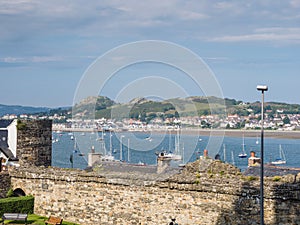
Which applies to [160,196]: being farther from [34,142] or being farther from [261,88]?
[34,142]

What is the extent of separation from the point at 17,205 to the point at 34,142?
3.43 m

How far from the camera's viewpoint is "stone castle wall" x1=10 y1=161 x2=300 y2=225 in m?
17.2

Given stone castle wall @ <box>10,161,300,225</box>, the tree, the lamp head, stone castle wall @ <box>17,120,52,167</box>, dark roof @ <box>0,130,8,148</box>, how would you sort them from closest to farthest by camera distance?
the lamp head
stone castle wall @ <box>10,161,300,225</box>
stone castle wall @ <box>17,120,52,167</box>
dark roof @ <box>0,130,8,148</box>
the tree

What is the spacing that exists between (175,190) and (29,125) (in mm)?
8492

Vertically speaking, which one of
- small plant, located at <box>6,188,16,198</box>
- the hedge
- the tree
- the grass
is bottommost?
the grass

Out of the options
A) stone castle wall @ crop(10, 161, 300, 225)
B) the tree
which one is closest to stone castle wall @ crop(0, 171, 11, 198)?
stone castle wall @ crop(10, 161, 300, 225)

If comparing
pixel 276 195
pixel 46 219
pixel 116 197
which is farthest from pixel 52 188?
pixel 276 195

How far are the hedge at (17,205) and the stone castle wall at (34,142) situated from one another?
222 centimetres

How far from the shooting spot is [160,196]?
19.7 m

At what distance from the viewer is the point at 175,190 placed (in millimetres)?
19328

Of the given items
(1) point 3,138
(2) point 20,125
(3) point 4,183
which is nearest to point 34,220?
(3) point 4,183

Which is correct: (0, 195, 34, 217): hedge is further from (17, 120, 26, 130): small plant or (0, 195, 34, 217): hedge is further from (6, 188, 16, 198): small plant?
(17, 120, 26, 130): small plant

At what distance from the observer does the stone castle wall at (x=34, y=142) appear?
972 inches

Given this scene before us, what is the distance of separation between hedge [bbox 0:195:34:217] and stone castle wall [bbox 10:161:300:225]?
296 mm
